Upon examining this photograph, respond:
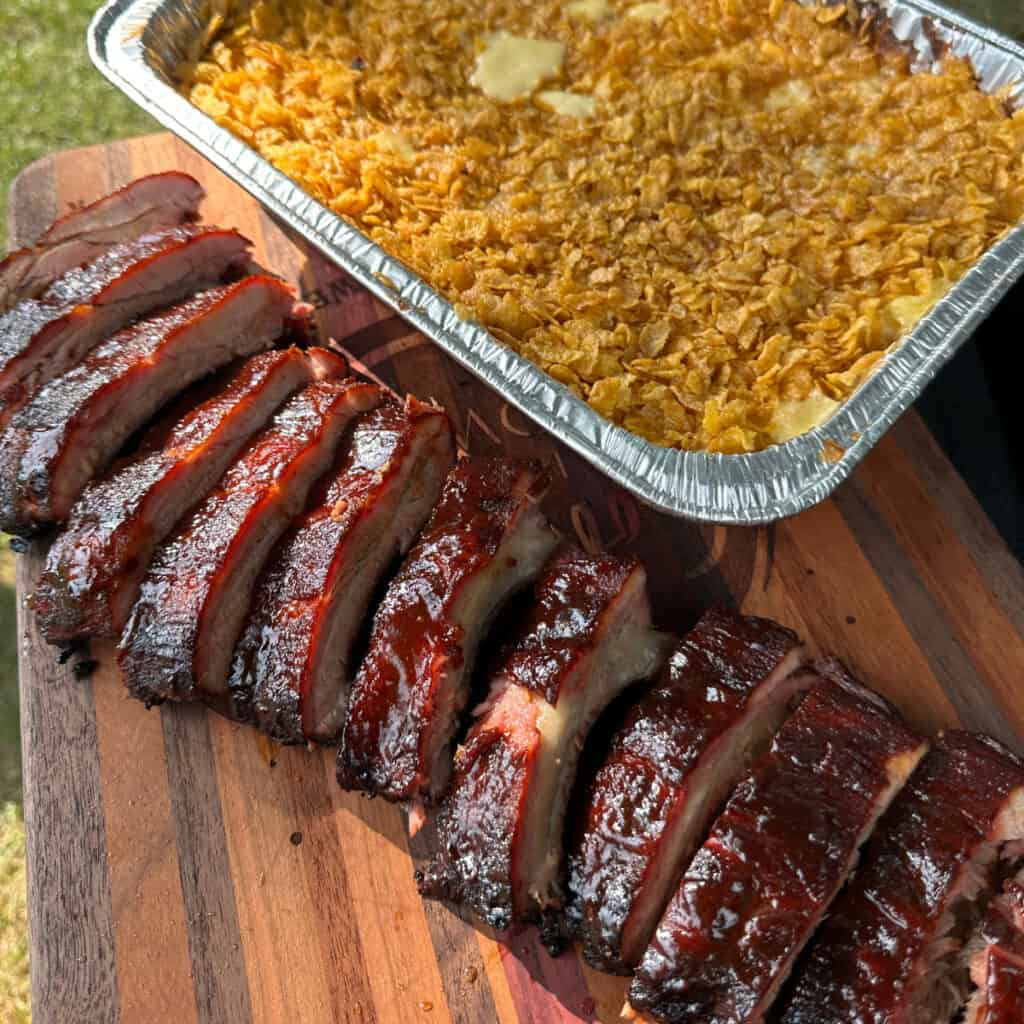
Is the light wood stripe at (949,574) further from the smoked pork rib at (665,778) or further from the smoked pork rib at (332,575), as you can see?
the smoked pork rib at (332,575)

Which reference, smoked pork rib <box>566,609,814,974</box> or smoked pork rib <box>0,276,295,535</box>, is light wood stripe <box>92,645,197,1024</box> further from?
smoked pork rib <box>566,609,814,974</box>

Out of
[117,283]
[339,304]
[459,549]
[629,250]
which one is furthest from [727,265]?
[117,283]

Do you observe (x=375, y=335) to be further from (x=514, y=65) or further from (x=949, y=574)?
(x=949, y=574)

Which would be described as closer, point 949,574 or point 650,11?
point 949,574

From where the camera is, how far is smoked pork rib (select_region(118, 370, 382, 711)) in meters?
3.04

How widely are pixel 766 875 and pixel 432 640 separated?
114 centimetres

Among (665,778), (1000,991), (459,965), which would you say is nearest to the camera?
(1000,991)

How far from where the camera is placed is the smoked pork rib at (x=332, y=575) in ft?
9.75

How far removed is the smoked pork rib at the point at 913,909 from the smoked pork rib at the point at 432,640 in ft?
3.96

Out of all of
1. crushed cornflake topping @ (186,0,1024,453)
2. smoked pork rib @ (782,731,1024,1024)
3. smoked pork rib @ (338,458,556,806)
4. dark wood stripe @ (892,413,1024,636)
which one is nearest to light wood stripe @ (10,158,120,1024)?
smoked pork rib @ (338,458,556,806)

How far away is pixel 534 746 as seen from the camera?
2611mm

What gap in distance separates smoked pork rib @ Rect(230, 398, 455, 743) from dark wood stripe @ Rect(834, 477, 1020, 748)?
1619 millimetres

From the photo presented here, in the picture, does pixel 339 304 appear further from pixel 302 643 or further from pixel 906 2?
pixel 906 2

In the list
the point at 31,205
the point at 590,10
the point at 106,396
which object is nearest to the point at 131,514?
the point at 106,396
